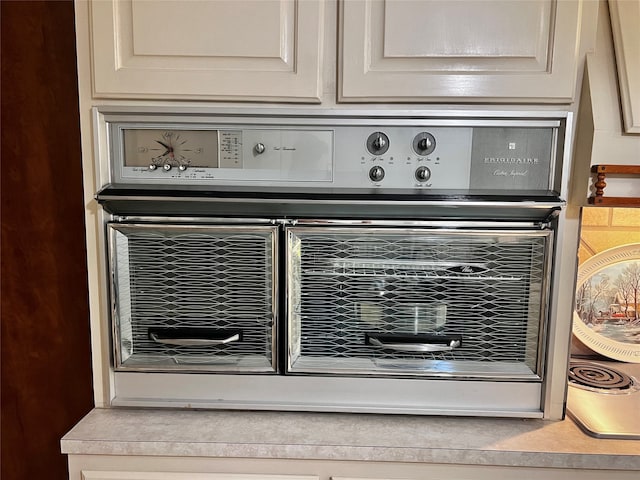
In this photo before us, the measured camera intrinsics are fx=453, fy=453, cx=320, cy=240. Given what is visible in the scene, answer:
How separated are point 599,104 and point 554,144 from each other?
10 cm

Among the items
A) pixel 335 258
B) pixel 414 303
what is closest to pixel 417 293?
pixel 414 303

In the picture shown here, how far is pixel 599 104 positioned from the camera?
84 centimetres

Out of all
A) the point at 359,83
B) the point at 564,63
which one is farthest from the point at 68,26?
the point at 564,63

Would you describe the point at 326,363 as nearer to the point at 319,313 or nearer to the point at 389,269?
the point at 319,313

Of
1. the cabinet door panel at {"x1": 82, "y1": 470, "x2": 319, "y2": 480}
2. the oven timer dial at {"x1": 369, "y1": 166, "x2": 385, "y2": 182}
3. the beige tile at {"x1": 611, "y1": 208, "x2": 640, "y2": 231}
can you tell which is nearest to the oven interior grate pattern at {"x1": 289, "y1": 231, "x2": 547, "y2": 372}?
the oven timer dial at {"x1": 369, "y1": 166, "x2": 385, "y2": 182}

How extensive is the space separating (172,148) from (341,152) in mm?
339

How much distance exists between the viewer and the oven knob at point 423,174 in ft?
2.93

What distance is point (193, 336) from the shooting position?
946 mm

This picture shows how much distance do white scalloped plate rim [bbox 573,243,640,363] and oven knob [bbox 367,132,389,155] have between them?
0.70 metres

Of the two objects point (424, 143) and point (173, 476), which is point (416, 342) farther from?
point (173, 476)

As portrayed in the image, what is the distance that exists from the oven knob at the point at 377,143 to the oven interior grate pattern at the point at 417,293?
0.17 m

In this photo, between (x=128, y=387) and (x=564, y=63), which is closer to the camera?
(x=564, y=63)

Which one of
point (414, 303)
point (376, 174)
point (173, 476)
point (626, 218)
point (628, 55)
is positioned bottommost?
point (173, 476)

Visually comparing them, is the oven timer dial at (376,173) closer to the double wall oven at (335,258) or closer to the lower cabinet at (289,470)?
the double wall oven at (335,258)
